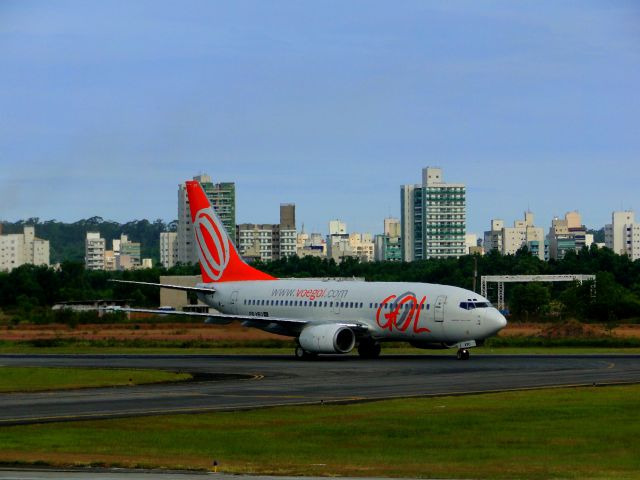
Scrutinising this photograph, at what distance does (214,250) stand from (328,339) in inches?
658

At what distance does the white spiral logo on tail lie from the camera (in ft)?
290

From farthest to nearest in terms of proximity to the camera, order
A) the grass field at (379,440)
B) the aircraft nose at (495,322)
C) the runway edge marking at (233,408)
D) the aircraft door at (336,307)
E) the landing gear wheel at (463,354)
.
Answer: the aircraft door at (336,307) < the landing gear wheel at (463,354) < the aircraft nose at (495,322) < the runway edge marking at (233,408) < the grass field at (379,440)

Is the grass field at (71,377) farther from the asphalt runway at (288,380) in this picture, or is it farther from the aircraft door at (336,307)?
the aircraft door at (336,307)

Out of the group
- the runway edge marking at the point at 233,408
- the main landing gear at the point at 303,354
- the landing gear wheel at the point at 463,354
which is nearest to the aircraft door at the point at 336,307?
the main landing gear at the point at 303,354

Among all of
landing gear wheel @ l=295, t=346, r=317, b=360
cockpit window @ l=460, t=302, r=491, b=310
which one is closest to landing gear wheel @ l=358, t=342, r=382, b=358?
landing gear wheel @ l=295, t=346, r=317, b=360

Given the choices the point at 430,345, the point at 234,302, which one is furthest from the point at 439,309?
the point at 234,302

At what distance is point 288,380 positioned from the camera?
57.8m

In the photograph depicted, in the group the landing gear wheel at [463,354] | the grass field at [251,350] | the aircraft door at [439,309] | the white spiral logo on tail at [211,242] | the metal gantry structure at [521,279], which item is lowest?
the grass field at [251,350]

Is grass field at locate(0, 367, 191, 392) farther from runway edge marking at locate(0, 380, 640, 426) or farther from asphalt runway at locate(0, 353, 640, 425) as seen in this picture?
runway edge marking at locate(0, 380, 640, 426)

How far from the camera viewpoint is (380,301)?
2968 inches

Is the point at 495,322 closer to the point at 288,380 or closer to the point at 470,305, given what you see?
the point at 470,305

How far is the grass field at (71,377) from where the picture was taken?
5547 cm

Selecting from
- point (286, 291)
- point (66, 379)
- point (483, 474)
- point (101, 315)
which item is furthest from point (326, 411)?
point (101, 315)

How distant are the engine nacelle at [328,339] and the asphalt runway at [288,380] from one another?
91 cm
